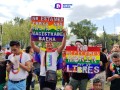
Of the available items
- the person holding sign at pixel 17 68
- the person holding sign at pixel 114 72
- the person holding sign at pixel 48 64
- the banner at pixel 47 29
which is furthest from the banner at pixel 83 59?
the person holding sign at pixel 17 68

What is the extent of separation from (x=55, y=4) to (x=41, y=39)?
193cm

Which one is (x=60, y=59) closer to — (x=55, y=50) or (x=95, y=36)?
(x=55, y=50)

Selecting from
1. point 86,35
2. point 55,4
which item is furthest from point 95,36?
point 55,4

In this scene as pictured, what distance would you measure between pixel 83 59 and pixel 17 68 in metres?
2.13

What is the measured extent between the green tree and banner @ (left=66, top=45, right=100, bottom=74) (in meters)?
89.6

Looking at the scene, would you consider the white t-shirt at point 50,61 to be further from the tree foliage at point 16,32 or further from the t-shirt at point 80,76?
the tree foliage at point 16,32

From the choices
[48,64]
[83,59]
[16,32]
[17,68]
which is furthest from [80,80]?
[16,32]

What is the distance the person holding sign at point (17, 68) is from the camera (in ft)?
24.9

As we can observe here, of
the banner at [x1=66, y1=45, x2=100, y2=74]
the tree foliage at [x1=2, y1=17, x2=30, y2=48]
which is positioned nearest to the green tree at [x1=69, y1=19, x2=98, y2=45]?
the tree foliage at [x1=2, y1=17, x2=30, y2=48]

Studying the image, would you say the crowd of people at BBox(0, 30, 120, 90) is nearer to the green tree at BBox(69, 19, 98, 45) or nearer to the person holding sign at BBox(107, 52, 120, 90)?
the person holding sign at BBox(107, 52, 120, 90)

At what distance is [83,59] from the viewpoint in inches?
357

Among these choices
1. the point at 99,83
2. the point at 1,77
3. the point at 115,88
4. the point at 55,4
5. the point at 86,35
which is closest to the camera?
the point at 99,83

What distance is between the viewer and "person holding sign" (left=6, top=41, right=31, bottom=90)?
299 inches

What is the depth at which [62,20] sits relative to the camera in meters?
8.80
